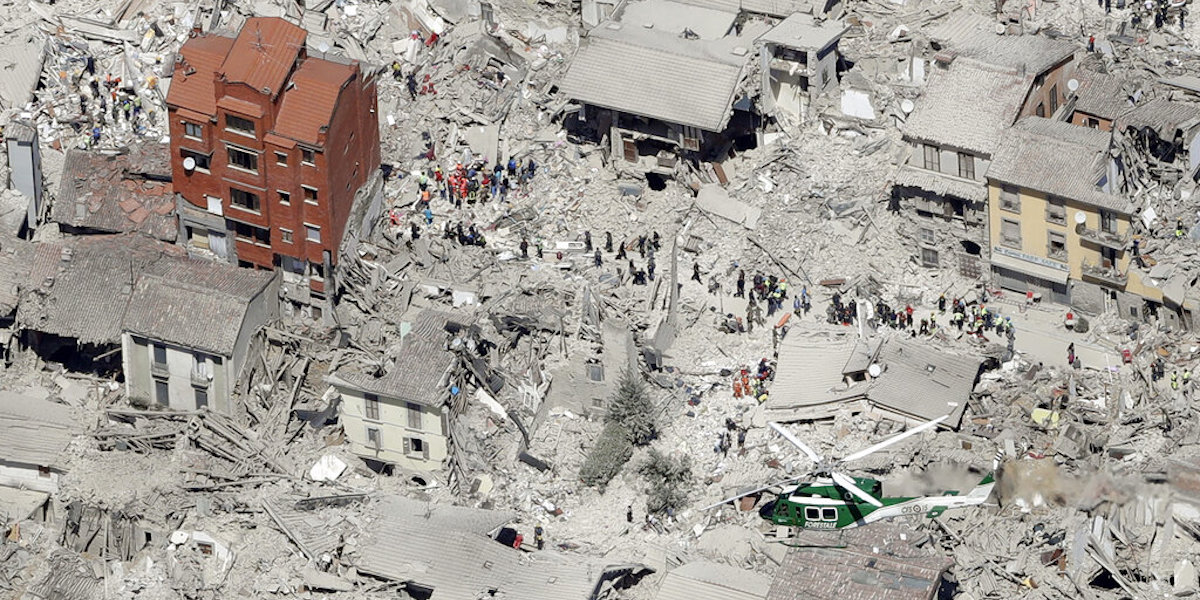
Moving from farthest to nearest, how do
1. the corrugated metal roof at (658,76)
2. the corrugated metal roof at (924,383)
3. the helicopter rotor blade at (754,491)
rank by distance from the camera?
the corrugated metal roof at (658,76) < the corrugated metal roof at (924,383) < the helicopter rotor blade at (754,491)

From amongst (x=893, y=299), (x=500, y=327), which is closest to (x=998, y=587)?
(x=893, y=299)

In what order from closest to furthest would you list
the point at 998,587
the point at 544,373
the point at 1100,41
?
the point at 998,587, the point at 544,373, the point at 1100,41

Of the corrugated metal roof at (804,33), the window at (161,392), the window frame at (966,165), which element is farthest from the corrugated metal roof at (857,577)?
the window at (161,392)

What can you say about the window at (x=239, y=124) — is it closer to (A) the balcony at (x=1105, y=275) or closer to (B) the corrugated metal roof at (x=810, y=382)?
(B) the corrugated metal roof at (x=810, y=382)

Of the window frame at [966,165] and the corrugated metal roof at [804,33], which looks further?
the corrugated metal roof at [804,33]

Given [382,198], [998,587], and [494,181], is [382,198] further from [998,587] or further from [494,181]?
[998,587]

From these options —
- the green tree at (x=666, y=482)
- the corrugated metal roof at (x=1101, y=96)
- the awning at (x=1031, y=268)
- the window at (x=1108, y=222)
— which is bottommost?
the green tree at (x=666, y=482)

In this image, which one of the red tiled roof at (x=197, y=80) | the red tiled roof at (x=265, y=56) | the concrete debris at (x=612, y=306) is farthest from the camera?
the red tiled roof at (x=197, y=80)
